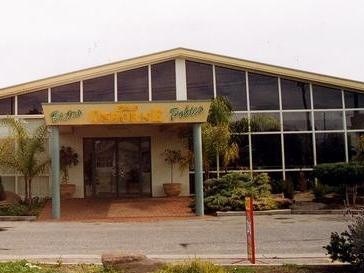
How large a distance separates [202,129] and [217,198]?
3.13 metres

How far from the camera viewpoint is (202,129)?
70.8 ft

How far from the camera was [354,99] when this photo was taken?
79.2ft

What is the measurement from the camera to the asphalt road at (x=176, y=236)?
1092 centimetres

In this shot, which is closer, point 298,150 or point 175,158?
point 175,158

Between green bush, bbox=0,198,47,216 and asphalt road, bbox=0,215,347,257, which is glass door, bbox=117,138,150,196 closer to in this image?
green bush, bbox=0,198,47,216

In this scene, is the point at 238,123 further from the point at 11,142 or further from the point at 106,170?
the point at 11,142

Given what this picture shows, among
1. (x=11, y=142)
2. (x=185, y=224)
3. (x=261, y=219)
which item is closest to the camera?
(x=185, y=224)

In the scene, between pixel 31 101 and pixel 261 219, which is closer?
pixel 261 219

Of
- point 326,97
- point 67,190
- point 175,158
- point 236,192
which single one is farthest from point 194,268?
point 326,97

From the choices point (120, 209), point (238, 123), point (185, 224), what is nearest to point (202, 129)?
point (238, 123)

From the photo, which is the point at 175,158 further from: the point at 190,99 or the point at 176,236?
the point at 176,236

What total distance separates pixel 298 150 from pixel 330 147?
1424mm

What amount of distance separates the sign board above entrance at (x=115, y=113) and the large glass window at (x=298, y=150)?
249 inches

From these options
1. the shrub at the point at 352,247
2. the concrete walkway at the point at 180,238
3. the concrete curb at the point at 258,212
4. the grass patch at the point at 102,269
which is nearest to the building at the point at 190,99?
the concrete curb at the point at 258,212
